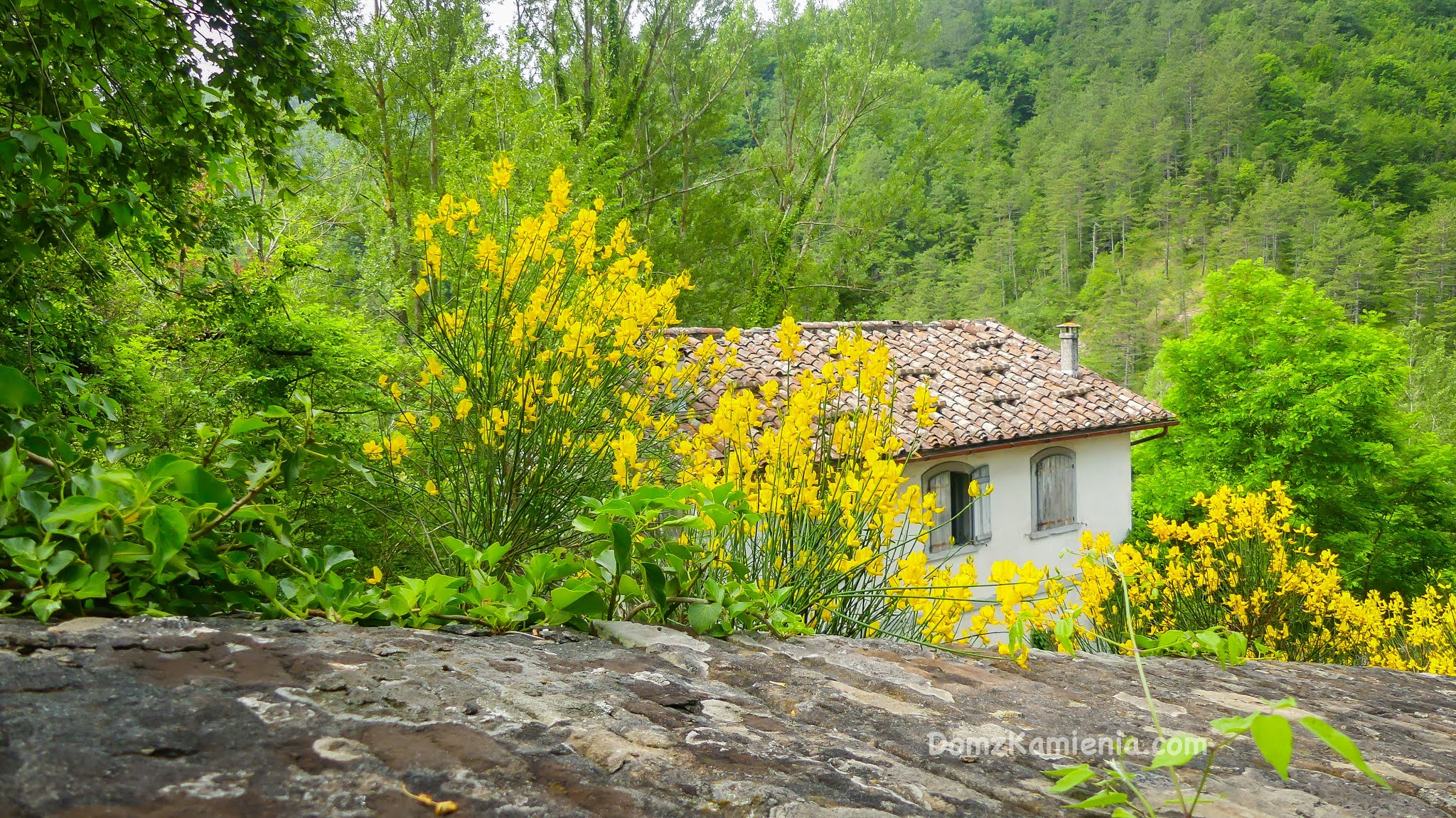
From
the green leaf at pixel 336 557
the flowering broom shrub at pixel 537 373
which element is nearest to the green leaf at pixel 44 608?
the green leaf at pixel 336 557

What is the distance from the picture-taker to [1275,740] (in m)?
0.62

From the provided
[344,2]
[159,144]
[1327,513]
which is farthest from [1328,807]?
[1327,513]

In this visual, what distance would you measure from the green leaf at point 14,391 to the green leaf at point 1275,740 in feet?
4.27

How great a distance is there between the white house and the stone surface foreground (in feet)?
32.0

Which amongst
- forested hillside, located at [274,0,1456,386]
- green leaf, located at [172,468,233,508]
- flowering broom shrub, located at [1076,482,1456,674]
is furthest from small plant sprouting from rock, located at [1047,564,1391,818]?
Result: forested hillside, located at [274,0,1456,386]

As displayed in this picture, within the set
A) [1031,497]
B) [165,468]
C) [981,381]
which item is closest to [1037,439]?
[1031,497]

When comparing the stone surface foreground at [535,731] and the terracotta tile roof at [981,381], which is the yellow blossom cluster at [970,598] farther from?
the terracotta tile roof at [981,381]

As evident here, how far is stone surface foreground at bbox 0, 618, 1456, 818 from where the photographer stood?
0.66m

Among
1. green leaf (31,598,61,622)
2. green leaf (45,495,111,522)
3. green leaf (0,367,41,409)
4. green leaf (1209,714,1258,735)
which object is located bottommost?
green leaf (1209,714,1258,735)

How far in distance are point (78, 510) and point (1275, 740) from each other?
120 cm

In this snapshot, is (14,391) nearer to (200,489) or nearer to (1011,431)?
(200,489)

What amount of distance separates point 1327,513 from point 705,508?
22139mm

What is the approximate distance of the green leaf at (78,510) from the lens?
937 mm

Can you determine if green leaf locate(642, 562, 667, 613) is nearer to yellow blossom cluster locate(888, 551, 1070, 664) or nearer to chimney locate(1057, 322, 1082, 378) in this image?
yellow blossom cluster locate(888, 551, 1070, 664)
